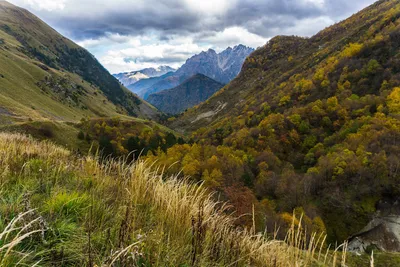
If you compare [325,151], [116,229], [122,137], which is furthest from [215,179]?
[116,229]

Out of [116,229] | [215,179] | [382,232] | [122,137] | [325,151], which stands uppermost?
[116,229]

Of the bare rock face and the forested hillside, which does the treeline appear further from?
the bare rock face

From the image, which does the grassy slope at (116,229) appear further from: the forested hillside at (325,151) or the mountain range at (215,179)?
the forested hillside at (325,151)

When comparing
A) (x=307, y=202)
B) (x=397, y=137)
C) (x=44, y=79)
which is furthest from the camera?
(x=44, y=79)

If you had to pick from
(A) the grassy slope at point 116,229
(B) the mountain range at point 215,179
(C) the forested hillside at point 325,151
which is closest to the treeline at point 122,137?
(B) the mountain range at point 215,179

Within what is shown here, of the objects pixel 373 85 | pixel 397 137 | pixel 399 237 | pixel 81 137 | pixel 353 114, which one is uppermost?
pixel 373 85

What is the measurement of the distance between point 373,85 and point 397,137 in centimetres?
4892

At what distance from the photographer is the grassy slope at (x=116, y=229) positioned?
2.79 m

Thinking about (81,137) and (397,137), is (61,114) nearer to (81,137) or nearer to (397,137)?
(81,137)

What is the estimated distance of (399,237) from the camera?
4981 cm

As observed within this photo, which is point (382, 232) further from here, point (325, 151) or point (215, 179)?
point (215, 179)

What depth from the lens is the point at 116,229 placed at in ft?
11.7

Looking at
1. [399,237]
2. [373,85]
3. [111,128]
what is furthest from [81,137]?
[373,85]

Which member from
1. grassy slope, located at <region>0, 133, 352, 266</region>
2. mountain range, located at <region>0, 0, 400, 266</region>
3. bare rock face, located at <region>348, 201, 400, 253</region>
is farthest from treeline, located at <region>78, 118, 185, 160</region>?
grassy slope, located at <region>0, 133, 352, 266</region>
